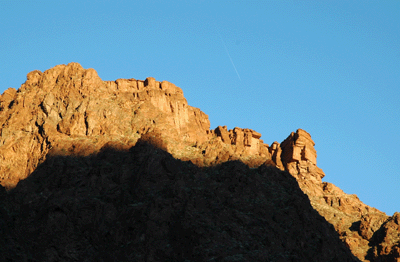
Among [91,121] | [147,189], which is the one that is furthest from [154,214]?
[91,121]

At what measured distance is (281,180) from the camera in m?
116

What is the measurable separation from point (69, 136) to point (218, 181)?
30384 millimetres

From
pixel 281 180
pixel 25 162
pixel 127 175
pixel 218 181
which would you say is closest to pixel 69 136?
pixel 25 162

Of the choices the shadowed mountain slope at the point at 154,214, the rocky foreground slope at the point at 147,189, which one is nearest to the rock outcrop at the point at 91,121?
the rocky foreground slope at the point at 147,189

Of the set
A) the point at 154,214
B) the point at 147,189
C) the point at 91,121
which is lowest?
the point at 154,214

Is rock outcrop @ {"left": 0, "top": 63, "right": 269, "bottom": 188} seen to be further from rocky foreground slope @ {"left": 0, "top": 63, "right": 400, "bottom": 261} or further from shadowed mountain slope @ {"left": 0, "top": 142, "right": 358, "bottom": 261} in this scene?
shadowed mountain slope @ {"left": 0, "top": 142, "right": 358, "bottom": 261}

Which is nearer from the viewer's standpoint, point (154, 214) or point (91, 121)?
point (154, 214)

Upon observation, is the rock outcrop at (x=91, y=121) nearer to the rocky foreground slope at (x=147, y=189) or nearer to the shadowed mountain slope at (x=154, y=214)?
the rocky foreground slope at (x=147, y=189)

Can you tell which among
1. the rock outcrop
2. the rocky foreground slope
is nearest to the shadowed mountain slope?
the rocky foreground slope

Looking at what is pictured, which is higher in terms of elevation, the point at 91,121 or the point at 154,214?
the point at 91,121

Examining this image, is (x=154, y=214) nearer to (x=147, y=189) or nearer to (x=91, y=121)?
(x=147, y=189)

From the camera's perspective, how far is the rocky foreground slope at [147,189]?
304 feet

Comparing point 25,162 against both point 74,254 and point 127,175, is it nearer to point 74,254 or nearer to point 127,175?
point 127,175

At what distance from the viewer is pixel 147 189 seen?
337 ft
